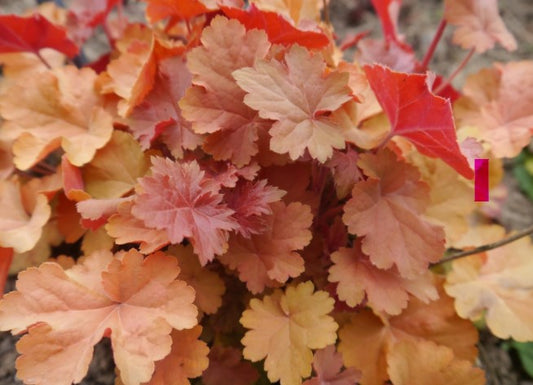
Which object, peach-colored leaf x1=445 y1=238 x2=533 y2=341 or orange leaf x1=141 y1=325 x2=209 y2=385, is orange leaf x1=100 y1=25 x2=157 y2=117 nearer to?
orange leaf x1=141 y1=325 x2=209 y2=385

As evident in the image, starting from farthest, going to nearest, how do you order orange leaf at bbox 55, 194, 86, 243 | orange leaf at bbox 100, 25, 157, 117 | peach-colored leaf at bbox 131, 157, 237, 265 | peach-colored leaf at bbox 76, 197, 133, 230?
orange leaf at bbox 55, 194, 86, 243 → orange leaf at bbox 100, 25, 157, 117 → peach-colored leaf at bbox 76, 197, 133, 230 → peach-colored leaf at bbox 131, 157, 237, 265

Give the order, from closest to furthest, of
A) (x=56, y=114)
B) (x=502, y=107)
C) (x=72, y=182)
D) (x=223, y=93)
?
(x=223, y=93), (x=72, y=182), (x=56, y=114), (x=502, y=107)

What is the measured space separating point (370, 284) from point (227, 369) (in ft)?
1.13

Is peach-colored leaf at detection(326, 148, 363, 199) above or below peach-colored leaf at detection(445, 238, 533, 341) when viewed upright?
above

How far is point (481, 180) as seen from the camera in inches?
43.2

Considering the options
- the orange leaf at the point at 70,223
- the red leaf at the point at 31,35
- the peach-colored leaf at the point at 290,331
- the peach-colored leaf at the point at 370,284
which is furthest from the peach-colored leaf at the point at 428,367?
the red leaf at the point at 31,35

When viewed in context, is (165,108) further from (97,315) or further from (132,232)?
(97,315)

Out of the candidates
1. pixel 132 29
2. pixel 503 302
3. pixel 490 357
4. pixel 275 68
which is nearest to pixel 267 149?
pixel 275 68

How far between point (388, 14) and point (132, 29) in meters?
0.67

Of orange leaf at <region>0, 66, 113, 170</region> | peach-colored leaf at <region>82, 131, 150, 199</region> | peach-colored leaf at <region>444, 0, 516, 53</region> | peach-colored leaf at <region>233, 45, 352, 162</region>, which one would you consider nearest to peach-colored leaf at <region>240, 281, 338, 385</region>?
peach-colored leaf at <region>233, 45, 352, 162</region>

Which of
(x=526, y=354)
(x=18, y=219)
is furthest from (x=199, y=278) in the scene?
(x=526, y=354)

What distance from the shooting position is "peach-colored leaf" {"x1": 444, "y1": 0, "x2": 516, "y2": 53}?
1.29m

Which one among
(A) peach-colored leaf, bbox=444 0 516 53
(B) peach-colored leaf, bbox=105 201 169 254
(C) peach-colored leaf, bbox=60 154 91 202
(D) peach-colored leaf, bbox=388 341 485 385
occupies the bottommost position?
(D) peach-colored leaf, bbox=388 341 485 385

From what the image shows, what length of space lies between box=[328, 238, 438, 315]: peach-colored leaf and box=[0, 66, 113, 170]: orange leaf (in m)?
0.57
